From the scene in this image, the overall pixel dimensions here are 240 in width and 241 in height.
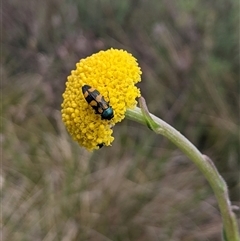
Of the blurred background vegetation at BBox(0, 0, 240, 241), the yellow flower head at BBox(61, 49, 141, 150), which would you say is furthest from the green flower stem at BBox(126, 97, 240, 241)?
the blurred background vegetation at BBox(0, 0, 240, 241)

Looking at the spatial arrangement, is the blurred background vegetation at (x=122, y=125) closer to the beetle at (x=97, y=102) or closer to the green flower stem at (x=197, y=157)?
the green flower stem at (x=197, y=157)

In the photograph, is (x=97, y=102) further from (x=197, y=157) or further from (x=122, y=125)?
(x=122, y=125)

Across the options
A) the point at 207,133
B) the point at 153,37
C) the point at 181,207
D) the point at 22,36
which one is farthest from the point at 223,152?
the point at 22,36

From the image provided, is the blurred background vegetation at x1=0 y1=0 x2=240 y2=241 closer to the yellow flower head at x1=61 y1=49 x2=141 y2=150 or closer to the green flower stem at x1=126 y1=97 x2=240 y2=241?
the green flower stem at x1=126 y1=97 x2=240 y2=241

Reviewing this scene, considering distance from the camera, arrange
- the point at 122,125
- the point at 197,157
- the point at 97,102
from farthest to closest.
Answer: the point at 122,125 → the point at 197,157 → the point at 97,102

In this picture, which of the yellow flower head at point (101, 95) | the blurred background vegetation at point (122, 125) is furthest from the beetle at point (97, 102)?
the blurred background vegetation at point (122, 125)

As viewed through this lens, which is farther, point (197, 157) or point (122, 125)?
point (122, 125)

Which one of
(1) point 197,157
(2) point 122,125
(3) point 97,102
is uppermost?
(2) point 122,125

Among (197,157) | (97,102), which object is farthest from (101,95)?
(197,157)
